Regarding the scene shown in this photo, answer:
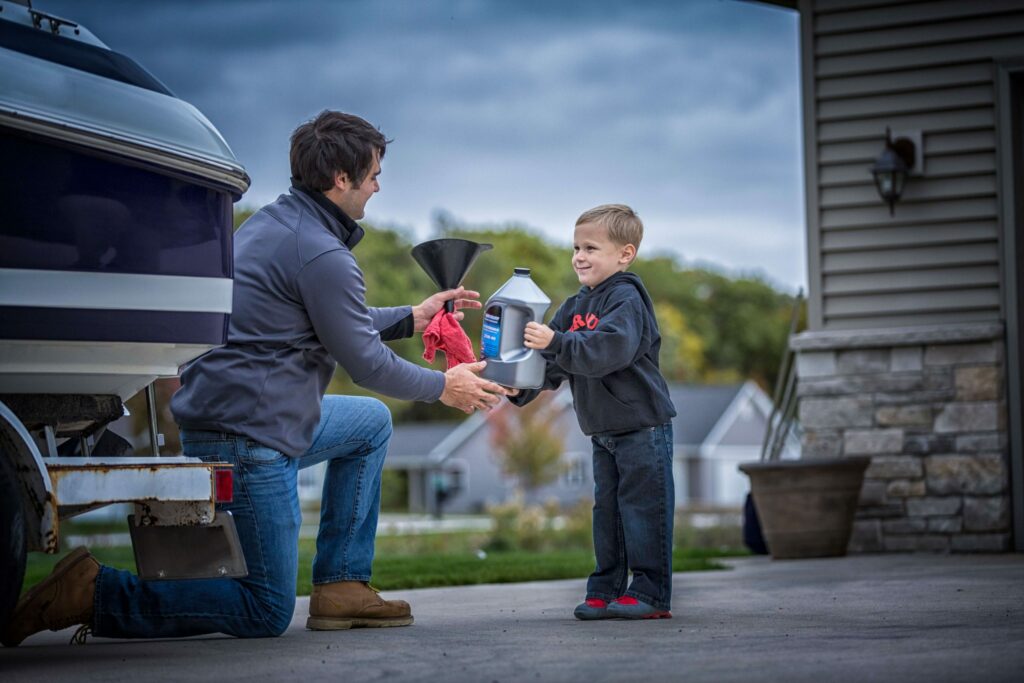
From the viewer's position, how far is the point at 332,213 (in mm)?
4270

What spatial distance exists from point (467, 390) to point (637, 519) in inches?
28.4

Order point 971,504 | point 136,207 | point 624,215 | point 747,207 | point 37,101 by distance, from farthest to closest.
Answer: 1. point 747,207
2. point 971,504
3. point 624,215
4. point 136,207
5. point 37,101

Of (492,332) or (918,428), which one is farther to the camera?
(918,428)

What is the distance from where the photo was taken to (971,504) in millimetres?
7914

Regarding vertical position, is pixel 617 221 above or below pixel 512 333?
above

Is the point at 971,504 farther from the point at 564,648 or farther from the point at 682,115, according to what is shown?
the point at 682,115

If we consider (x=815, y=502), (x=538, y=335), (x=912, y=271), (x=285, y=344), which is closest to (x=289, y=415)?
(x=285, y=344)

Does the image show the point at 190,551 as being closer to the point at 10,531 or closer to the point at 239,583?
the point at 239,583

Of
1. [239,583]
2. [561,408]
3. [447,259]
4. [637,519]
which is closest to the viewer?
[239,583]

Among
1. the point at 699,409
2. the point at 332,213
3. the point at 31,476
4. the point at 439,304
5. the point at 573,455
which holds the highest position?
the point at 332,213

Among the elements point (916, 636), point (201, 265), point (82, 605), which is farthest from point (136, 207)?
point (916, 636)

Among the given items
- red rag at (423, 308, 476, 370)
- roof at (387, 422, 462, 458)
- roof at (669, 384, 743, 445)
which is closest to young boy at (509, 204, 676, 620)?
red rag at (423, 308, 476, 370)

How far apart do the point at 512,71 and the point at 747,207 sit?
493 inches

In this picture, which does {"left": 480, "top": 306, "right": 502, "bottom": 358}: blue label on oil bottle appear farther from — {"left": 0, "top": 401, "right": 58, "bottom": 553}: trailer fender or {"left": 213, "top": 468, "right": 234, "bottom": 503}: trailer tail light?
{"left": 0, "top": 401, "right": 58, "bottom": 553}: trailer fender
